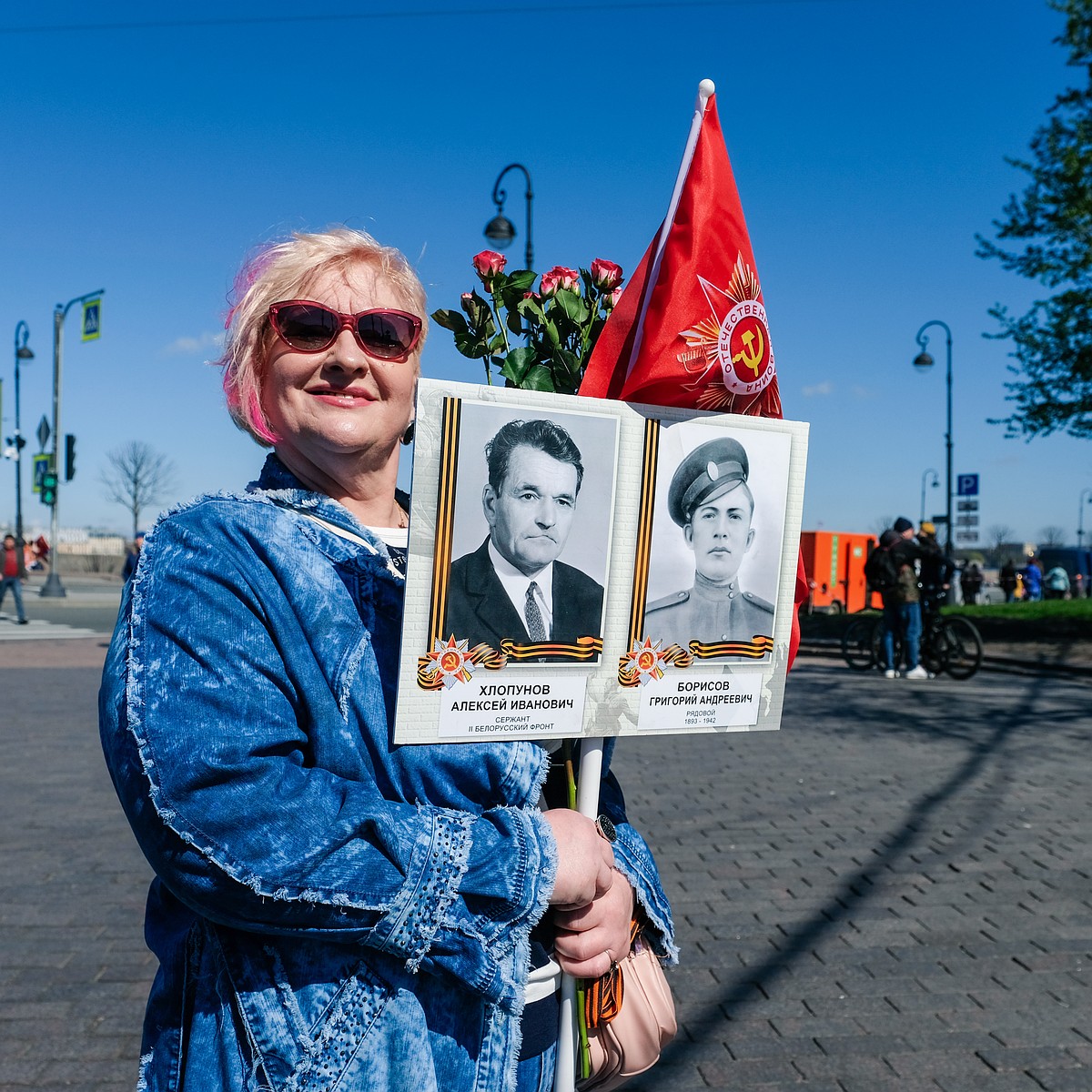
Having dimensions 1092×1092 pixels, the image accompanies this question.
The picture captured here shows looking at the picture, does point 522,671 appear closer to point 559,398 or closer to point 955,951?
point 559,398

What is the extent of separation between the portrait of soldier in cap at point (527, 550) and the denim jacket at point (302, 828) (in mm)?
145

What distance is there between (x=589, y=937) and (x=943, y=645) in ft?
41.3

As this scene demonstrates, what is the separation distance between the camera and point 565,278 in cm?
169

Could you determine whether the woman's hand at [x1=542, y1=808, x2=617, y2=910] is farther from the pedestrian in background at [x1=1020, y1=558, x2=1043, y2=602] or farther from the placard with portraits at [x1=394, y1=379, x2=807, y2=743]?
→ the pedestrian in background at [x1=1020, y1=558, x2=1043, y2=602]

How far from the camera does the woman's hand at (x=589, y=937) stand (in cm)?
147

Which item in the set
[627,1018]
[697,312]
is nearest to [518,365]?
[697,312]

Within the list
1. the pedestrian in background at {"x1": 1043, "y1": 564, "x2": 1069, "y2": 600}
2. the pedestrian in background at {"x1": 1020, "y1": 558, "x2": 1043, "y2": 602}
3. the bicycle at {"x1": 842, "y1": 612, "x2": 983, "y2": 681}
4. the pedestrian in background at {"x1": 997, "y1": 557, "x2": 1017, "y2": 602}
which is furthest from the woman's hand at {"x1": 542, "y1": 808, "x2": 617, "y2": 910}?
the pedestrian in background at {"x1": 997, "y1": 557, "x2": 1017, "y2": 602}

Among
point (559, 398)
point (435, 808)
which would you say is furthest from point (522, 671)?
point (559, 398)

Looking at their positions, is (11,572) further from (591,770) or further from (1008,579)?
(1008,579)

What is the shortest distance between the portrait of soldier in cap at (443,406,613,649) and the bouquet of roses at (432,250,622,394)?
0.27 m

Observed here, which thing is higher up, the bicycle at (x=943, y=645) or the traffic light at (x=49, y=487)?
the traffic light at (x=49, y=487)

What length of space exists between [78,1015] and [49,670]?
10606 millimetres

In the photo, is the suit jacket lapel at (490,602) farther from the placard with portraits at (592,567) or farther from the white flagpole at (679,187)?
the white flagpole at (679,187)

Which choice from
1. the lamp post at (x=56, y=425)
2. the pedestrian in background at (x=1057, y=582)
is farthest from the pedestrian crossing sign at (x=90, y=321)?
the pedestrian in background at (x=1057, y=582)
